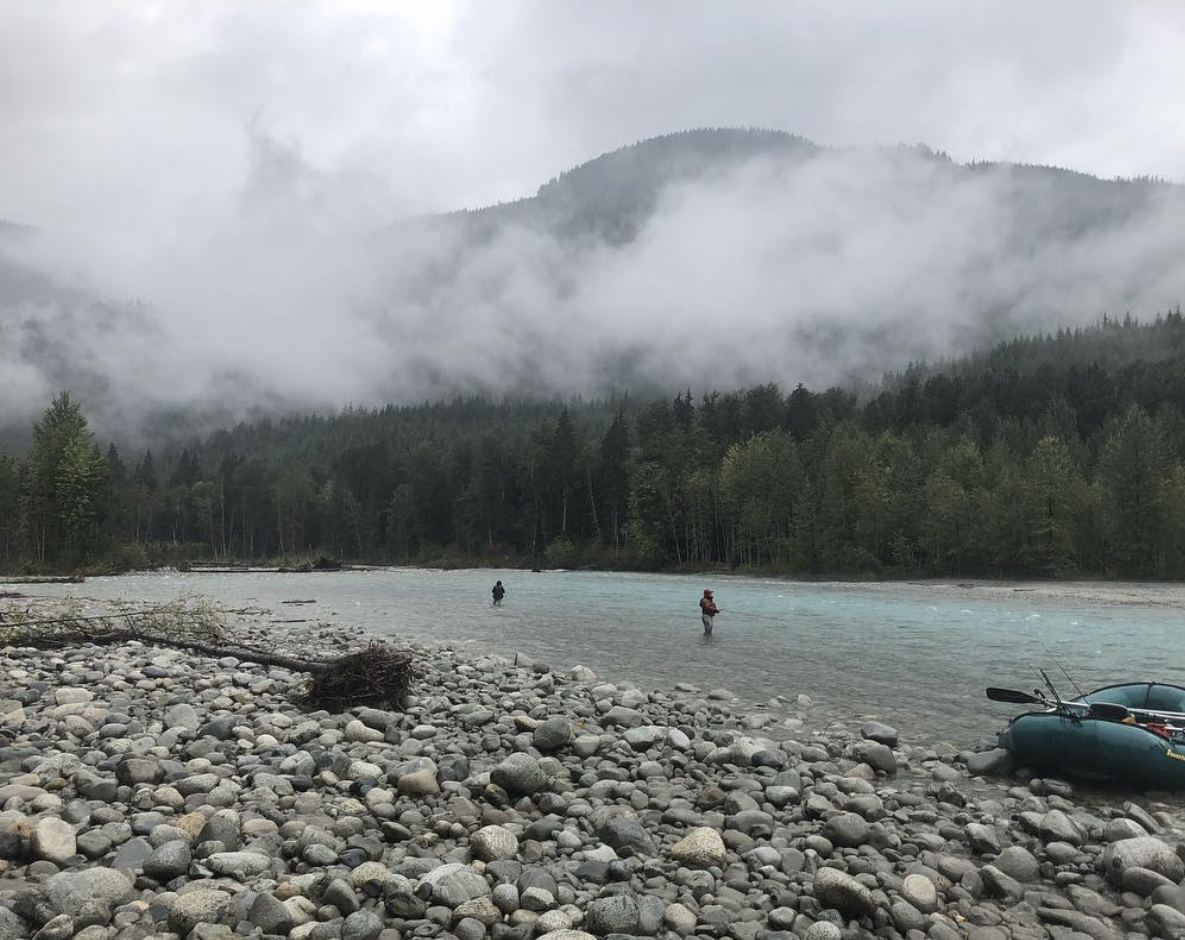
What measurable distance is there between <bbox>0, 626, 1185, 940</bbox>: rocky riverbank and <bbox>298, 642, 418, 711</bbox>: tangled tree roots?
556mm

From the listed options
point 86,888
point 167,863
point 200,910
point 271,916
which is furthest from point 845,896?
point 86,888

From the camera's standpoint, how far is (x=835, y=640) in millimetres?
24672

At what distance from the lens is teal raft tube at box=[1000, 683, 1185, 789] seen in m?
8.83

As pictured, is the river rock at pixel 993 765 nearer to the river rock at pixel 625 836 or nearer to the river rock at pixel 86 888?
the river rock at pixel 625 836

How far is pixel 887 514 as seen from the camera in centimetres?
7706

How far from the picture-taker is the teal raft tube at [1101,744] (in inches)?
348

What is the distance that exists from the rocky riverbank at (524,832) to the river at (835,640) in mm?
3941

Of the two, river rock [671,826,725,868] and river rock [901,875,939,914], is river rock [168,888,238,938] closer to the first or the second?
river rock [671,826,725,868]

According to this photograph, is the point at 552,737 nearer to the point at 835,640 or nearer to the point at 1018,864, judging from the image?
the point at 1018,864

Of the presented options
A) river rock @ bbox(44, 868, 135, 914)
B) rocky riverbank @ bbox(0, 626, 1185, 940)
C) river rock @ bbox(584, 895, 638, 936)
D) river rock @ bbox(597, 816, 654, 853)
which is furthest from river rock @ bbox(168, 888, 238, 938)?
river rock @ bbox(597, 816, 654, 853)

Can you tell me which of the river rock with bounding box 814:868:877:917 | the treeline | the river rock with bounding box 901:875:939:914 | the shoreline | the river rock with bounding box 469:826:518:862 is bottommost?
the shoreline

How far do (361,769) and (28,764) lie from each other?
357 centimetres

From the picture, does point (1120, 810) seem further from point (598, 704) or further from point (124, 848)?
point (124, 848)

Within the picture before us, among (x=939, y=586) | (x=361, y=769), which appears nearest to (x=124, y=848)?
(x=361, y=769)
